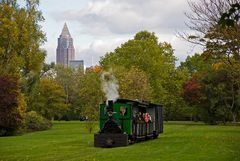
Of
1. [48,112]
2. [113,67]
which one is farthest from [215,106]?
[48,112]

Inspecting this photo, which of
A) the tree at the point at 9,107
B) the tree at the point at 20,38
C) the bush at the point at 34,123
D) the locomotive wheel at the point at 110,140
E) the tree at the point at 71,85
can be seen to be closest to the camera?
the locomotive wheel at the point at 110,140

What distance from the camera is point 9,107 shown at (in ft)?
141

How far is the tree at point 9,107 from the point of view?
4225 centimetres

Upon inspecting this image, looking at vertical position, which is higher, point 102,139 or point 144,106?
point 144,106

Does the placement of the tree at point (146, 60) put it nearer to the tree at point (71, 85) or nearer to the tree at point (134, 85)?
the tree at point (134, 85)

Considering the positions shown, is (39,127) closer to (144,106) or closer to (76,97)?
(144,106)

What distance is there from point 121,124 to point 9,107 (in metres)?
19.7

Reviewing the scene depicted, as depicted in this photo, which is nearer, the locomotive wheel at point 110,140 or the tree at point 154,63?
the locomotive wheel at point 110,140

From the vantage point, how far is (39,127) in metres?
53.8

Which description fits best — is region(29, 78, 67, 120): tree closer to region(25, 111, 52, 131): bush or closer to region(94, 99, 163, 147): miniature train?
region(25, 111, 52, 131): bush

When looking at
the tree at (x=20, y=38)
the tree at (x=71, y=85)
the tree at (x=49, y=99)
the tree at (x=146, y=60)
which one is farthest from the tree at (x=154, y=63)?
the tree at (x=71, y=85)

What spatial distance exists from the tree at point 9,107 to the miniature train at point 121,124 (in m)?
16.9

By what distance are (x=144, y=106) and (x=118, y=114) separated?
4469 millimetres

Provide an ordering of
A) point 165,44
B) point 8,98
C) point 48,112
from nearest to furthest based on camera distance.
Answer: point 8,98, point 48,112, point 165,44
